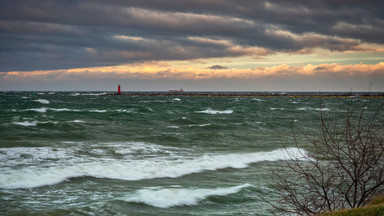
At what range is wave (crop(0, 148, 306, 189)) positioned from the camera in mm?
12003

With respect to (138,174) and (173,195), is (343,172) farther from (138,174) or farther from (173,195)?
(138,174)

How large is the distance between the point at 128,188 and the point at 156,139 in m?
12.3

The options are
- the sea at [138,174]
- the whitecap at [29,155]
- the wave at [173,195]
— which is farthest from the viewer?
the whitecap at [29,155]

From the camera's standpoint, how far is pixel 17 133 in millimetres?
25453

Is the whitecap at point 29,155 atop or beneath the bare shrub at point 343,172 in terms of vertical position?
beneath

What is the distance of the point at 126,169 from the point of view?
1395 cm

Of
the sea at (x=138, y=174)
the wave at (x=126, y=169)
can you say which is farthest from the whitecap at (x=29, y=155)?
the wave at (x=126, y=169)

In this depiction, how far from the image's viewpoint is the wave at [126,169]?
12.0 meters

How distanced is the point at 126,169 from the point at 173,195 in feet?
13.6

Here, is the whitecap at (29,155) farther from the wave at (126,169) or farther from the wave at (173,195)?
the wave at (173,195)

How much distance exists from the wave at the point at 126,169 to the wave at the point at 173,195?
2220 mm

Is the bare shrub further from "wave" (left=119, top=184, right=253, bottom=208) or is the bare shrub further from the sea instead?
"wave" (left=119, top=184, right=253, bottom=208)

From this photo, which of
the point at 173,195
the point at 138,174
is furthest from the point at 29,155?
the point at 173,195

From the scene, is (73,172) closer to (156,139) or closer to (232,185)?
(232,185)
